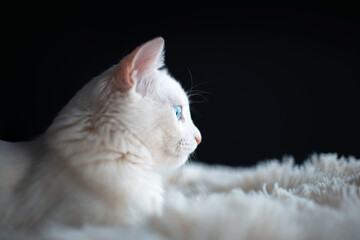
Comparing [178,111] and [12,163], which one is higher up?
[178,111]

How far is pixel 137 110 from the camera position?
0.67 metres

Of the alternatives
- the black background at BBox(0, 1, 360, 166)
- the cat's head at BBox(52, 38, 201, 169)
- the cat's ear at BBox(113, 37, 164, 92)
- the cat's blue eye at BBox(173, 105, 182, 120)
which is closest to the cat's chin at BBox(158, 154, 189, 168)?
the cat's head at BBox(52, 38, 201, 169)

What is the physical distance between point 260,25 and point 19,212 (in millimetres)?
1609

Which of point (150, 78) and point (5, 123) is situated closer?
point (150, 78)

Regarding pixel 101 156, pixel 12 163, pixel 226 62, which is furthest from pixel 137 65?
pixel 226 62

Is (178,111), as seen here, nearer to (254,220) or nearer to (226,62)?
(254,220)

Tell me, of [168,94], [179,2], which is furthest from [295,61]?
[168,94]

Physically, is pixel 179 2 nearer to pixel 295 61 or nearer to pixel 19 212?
pixel 295 61

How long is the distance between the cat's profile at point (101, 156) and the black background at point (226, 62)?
941 millimetres

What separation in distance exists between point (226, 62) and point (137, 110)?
1302 mm

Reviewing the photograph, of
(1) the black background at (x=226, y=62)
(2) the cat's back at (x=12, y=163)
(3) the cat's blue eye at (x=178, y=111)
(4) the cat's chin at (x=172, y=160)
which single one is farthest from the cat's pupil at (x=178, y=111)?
(1) the black background at (x=226, y=62)

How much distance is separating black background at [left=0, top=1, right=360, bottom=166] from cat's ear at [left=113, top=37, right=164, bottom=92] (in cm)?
96

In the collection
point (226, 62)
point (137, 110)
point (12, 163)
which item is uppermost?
point (226, 62)

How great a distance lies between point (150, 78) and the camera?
738 mm
